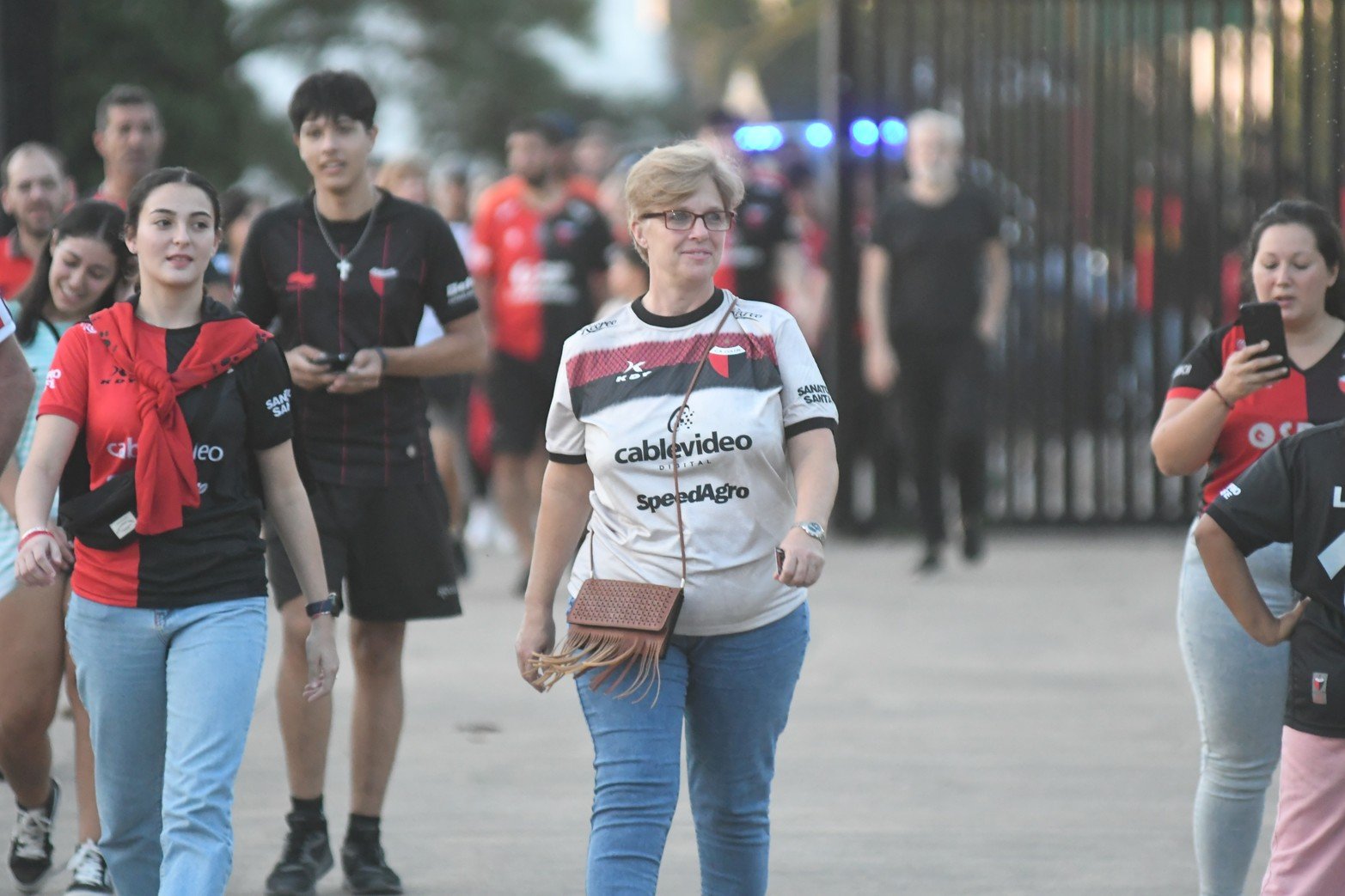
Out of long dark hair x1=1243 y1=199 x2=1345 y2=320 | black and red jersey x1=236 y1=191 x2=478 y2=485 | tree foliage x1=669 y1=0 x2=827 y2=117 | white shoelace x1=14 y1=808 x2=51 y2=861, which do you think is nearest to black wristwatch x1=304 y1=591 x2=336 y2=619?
black and red jersey x1=236 y1=191 x2=478 y2=485

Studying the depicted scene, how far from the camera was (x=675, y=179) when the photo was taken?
401cm

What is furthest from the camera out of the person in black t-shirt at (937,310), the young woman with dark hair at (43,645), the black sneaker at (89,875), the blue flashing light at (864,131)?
the blue flashing light at (864,131)

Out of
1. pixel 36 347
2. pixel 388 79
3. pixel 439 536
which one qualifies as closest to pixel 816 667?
pixel 439 536

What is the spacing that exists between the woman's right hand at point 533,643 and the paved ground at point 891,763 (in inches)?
51.3

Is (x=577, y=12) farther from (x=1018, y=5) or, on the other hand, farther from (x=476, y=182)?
(x=1018, y=5)

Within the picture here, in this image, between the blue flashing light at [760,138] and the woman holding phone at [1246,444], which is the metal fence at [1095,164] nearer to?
the blue flashing light at [760,138]

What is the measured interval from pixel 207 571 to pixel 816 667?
4.47 meters

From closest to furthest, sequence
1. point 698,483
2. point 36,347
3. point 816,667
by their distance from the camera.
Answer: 1. point 698,483
2. point 36,347
3. point 816,667

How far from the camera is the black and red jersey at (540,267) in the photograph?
10328 millimetres

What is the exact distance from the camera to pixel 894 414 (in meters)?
12.8

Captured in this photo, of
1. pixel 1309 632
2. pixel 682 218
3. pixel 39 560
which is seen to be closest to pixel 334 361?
pixel 39 560

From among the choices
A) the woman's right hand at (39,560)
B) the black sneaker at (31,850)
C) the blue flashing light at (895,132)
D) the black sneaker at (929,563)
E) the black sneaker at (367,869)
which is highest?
the blue flashing light at (895,132)

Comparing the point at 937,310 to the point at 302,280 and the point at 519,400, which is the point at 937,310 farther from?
the point at 302,280

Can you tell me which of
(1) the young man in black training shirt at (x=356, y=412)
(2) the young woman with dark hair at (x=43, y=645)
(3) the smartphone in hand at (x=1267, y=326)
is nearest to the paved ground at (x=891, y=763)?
(2) the young woman with dark hair at (x=43, y=645)
